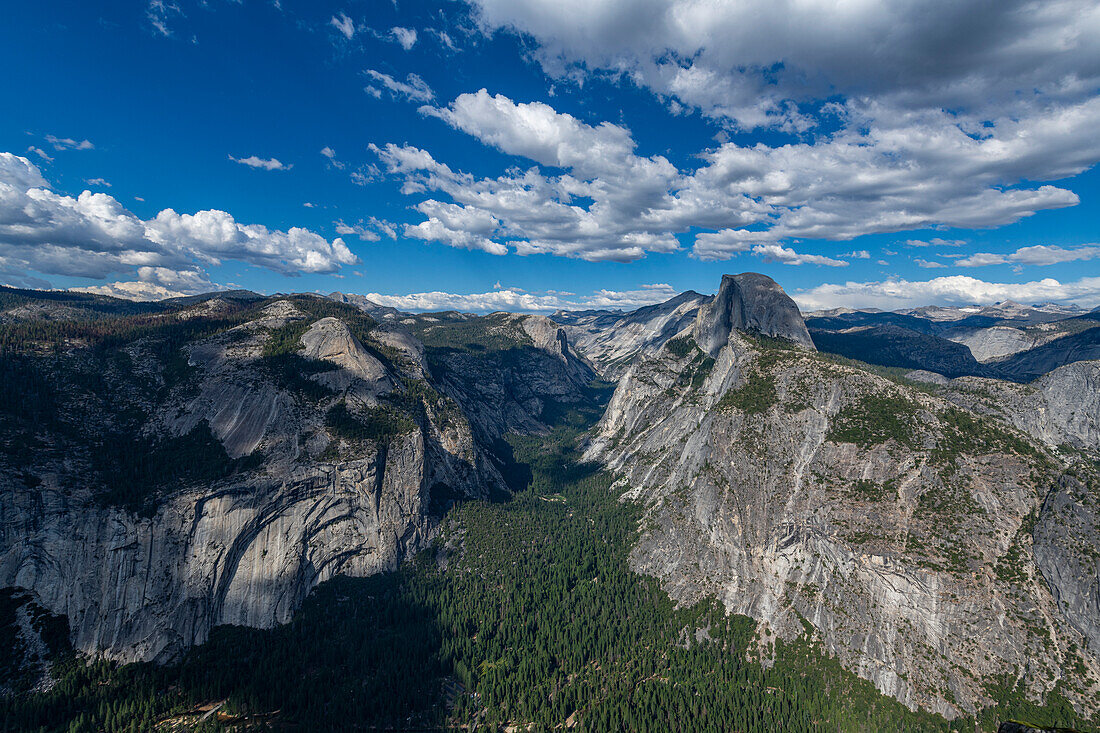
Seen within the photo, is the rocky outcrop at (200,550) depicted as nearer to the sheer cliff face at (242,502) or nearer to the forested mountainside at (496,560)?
the sheer cliff face at (242,502)

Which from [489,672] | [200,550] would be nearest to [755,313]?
[489,672]

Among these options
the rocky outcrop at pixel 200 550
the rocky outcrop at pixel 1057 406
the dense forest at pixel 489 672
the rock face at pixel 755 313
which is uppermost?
the rock face at pixel 755 313

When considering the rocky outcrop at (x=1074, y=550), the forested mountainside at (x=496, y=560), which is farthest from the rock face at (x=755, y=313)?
the rocky outcrop at (x=1074, y=550)

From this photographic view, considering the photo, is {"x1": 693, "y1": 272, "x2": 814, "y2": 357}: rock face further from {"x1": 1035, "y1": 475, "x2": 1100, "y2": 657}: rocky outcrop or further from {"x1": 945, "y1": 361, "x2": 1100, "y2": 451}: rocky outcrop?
{"x1": 1035, "y1": 475, "x2": 1100, "y2": 657}: rocky outcrop

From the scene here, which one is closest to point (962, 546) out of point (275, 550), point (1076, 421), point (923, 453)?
point (923, 453)

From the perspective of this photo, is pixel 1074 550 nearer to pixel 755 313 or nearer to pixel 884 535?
pixel 884 535

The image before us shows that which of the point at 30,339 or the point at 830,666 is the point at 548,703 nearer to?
the point at 830,666
